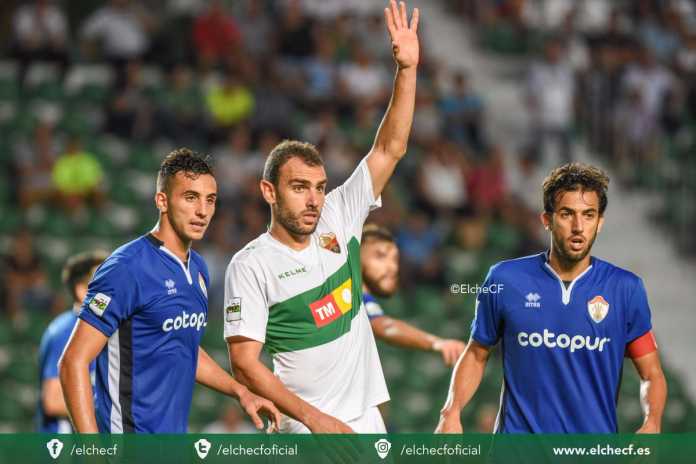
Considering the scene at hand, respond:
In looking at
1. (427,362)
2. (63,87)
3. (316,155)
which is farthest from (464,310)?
(316,155)

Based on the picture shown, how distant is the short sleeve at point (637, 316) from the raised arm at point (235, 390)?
1.69m

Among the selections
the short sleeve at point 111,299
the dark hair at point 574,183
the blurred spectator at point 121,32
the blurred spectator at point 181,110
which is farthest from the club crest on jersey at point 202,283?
the blurred spectator at point 121,32

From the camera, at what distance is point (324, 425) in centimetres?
559

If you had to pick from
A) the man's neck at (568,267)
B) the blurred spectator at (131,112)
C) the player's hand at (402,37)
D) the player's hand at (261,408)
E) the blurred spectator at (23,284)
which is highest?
the blurred spectator at (131,112)

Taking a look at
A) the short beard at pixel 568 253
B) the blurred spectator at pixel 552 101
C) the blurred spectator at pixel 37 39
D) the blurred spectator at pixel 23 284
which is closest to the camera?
the short beard at pixel 568 253

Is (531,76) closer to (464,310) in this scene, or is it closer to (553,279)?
(464,310)

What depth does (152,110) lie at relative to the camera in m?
15.3

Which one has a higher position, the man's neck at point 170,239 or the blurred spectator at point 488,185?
the blurred spectator at point 488,185

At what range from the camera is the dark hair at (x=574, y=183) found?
561cm

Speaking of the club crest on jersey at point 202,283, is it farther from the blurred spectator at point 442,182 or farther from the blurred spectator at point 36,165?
the blurred spectator at point 442,182

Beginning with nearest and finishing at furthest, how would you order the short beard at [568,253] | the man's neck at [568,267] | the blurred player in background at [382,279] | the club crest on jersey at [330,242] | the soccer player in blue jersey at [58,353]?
the short beard at [568,253], the man's neck at [568,267], the club crest on jersey at [330,242], the soccer player in blue jersey at [58,353], the blurred player in background at [382,279]

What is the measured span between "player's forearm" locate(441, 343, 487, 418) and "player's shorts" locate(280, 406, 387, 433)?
45cm

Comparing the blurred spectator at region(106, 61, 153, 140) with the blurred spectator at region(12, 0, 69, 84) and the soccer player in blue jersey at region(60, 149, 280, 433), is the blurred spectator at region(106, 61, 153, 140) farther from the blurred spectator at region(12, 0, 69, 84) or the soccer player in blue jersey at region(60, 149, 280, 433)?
the soccer player in blue jersey at region(60, 149, 280, 433)

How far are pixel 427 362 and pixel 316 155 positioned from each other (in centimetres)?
746
